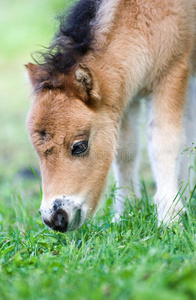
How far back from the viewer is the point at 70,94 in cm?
408

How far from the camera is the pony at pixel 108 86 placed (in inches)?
157

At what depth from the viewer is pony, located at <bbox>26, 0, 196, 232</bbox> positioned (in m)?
3.98

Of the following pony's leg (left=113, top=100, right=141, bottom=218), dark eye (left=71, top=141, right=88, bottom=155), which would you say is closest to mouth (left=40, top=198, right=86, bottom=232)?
dark eye (left=71, top=141, right=88, bottom=155)

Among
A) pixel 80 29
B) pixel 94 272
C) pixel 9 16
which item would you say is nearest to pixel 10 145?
pixel 80 29

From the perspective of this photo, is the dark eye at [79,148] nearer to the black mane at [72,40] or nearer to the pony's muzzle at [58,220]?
the pony's muzzle at [58,220]

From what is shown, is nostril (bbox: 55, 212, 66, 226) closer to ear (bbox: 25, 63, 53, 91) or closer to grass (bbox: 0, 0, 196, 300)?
grass (bbox: 0, 0, 196, 300)

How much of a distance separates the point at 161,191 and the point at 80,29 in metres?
1.79

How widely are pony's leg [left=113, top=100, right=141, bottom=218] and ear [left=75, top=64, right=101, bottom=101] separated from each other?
36.4 inches

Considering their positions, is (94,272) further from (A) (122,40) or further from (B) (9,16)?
(B) (9,16)

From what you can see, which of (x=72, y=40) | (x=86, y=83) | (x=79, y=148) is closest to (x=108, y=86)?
(x=86, y=83)

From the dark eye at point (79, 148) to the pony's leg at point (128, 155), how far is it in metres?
0.98

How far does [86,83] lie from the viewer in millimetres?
4062

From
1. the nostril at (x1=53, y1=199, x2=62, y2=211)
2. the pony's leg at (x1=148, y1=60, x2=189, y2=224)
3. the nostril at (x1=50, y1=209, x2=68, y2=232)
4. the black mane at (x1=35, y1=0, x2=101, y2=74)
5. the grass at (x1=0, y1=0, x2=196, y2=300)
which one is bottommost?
the grass at (x1=0, y1=0, x2=196, y2=300)

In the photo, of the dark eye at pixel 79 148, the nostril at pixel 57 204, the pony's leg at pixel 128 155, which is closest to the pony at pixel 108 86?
the dark eye at pixel 79 148
